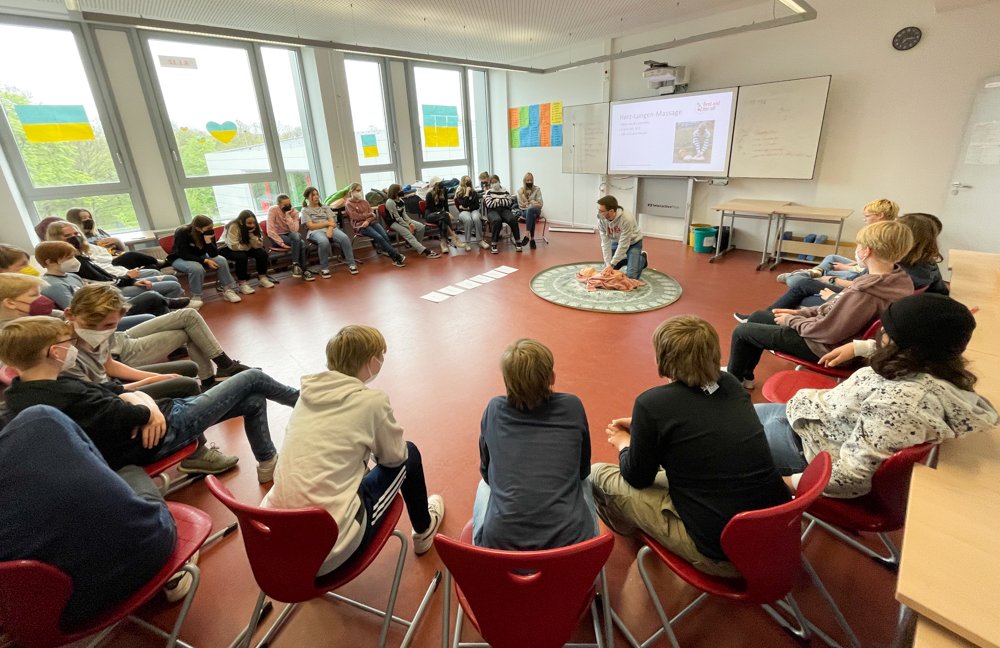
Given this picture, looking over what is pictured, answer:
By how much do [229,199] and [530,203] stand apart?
4417 mm

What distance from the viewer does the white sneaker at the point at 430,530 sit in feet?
6.09

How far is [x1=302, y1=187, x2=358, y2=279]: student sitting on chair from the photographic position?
5.86m

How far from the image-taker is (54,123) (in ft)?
15.9

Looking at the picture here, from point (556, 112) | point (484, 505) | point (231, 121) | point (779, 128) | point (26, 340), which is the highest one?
point (556, 112)

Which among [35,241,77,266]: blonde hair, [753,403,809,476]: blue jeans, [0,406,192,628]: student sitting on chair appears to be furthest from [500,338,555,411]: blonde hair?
[35,241,77,266]: blonde hair

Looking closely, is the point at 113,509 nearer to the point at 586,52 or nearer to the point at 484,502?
the point at 484,502

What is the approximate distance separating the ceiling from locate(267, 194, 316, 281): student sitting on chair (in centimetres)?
196

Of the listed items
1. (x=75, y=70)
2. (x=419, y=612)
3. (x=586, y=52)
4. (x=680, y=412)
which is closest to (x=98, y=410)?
(x=419, y=612)

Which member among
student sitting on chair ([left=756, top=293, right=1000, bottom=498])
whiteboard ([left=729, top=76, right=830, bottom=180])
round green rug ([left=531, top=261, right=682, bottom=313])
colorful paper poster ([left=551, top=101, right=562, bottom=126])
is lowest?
round green rug ([left=531, top=261, right=682, bottom=313])

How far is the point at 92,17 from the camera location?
3387 millimetres

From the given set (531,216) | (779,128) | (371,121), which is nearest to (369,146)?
(371,121)

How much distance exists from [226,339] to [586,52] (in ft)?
22.9

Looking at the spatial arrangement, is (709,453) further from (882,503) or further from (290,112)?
(290,112)

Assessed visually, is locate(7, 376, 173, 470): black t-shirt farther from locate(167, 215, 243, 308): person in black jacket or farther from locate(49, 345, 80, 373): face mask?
locate(167, 215, 243, 308): person in black jacket
